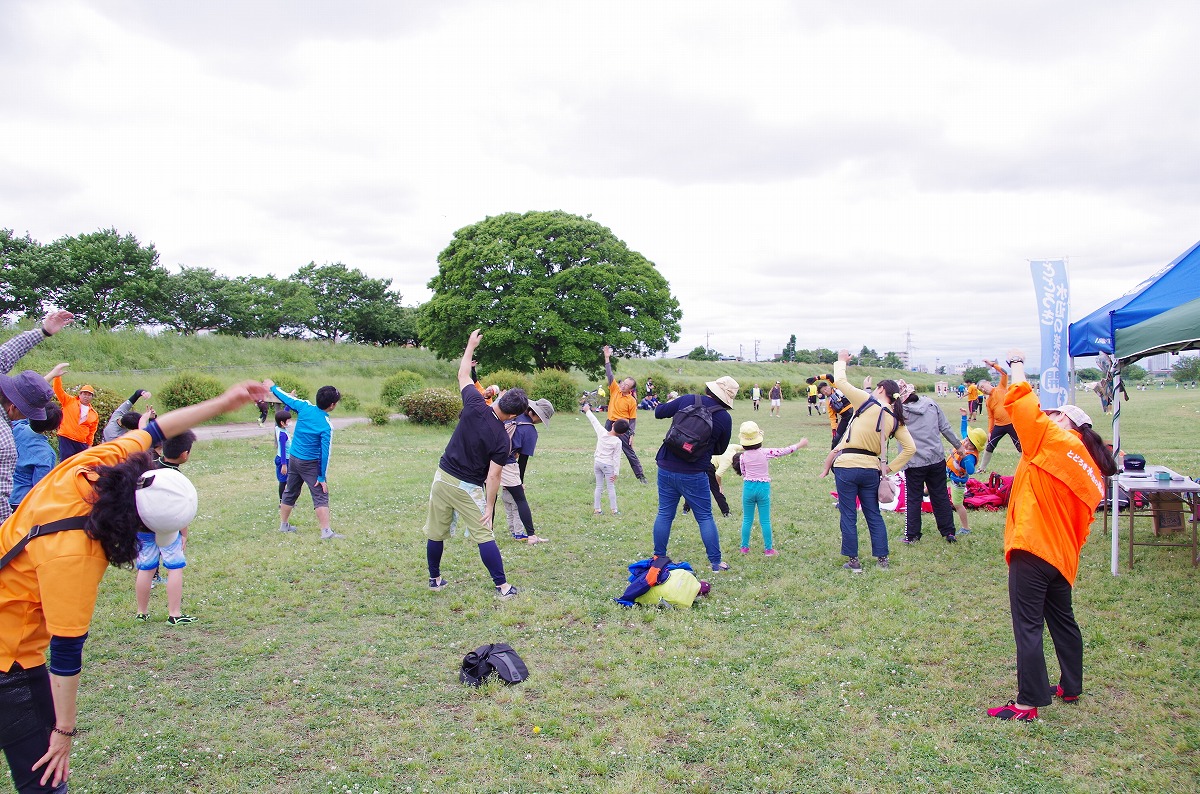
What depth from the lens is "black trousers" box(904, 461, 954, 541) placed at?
809 centimetres

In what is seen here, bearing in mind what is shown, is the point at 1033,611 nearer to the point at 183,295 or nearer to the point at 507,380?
the point at 507,380

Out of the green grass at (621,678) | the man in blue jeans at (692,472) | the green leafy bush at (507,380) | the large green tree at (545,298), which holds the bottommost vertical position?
the green grass at (621,678)

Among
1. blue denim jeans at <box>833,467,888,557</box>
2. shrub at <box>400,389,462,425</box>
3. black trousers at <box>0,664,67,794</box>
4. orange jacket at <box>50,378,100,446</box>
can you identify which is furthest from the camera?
shrub at <box>400,389,462,425</box>

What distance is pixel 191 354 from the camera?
104 ft

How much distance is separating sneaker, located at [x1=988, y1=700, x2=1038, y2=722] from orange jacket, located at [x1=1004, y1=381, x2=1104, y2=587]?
0.85 metres

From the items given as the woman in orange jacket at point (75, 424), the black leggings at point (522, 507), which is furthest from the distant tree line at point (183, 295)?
the black leggings at point (522, 507)

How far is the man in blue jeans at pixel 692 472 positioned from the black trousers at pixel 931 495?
2.81m

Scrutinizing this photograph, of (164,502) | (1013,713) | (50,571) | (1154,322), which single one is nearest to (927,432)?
(1154,322)

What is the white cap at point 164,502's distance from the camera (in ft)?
8.14

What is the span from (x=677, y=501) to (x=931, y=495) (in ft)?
11.9

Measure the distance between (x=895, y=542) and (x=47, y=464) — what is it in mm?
8914

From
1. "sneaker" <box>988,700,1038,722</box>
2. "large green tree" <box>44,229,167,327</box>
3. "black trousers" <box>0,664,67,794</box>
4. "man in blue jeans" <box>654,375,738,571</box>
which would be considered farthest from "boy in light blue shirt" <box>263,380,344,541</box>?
"large green tree" <box>44,229,167,327</box>

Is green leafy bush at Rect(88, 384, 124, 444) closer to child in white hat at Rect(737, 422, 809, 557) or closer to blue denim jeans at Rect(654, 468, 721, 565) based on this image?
blue denim jeans at Rect(654, 468, 721, 565)

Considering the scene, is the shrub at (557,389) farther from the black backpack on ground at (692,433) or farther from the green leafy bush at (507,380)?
the black backpack on ground at (692,433)
